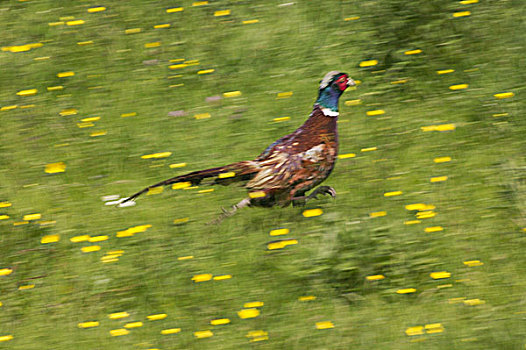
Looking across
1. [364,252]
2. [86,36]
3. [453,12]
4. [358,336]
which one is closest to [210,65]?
[86,36]

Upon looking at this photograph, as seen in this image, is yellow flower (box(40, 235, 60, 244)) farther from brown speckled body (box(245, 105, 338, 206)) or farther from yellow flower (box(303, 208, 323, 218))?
yellow flower (box(303, 208, 323, 218))

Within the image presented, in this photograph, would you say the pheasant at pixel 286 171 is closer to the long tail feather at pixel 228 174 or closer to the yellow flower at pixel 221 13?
the long tail feather at pixel 228 174

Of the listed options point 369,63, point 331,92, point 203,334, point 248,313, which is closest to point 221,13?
point 369,63

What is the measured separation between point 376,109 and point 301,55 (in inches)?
41.2

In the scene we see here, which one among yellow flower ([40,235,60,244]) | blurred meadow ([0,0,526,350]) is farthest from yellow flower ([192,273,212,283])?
yellow flower ([40,235,60,244])

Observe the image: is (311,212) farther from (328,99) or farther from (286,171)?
(328,99)

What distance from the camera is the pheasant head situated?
5102mm

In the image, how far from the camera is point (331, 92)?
Result: 515 cm

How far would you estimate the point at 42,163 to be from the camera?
580cm

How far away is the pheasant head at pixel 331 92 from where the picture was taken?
201 inches

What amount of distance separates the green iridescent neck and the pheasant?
0.48 feet

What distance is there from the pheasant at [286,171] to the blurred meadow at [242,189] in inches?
4.9

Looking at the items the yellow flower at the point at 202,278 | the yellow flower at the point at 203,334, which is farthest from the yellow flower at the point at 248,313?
the yellow flower at the point at 202,278

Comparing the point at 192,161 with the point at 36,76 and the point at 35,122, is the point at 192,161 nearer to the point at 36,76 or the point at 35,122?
the point at 35,122
